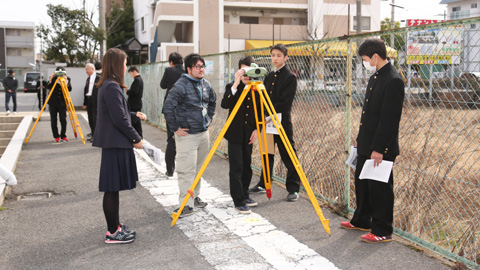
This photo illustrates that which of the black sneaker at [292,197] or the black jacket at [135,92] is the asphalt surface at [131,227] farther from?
the black jacket at [135,92]

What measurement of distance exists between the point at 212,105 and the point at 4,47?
61.9 m

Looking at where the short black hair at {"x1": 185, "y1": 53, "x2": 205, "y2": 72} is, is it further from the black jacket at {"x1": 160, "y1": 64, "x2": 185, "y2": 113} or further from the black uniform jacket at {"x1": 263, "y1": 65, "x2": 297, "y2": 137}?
the black jacket at {"x1": 160, "y1": 64, "x2": 185, "y2": 113}

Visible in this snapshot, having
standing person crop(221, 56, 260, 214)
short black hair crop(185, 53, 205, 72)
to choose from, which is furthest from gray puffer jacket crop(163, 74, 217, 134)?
standing person crop(221, 56, 260, 214)

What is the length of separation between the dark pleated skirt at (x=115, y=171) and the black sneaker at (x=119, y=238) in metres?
0.45

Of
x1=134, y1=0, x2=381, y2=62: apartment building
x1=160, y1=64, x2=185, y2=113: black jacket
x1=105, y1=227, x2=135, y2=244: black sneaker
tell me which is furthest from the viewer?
x1=134, y1=0, x2=381, y2=62: apartment building

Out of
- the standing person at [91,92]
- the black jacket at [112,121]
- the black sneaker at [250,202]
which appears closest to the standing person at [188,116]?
the black sneaker at [250,202]

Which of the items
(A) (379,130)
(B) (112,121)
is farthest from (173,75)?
(A) (379,130)

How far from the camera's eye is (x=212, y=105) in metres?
5.77

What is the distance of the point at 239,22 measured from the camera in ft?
124

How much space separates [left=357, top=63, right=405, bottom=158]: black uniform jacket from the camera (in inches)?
165

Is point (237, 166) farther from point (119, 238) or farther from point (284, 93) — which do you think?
point (119, 238)

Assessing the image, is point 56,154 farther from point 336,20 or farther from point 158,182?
point 336,20

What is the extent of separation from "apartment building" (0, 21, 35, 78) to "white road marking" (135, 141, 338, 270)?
6070 centimetres

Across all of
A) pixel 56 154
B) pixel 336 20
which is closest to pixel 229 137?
pixel 56 154
